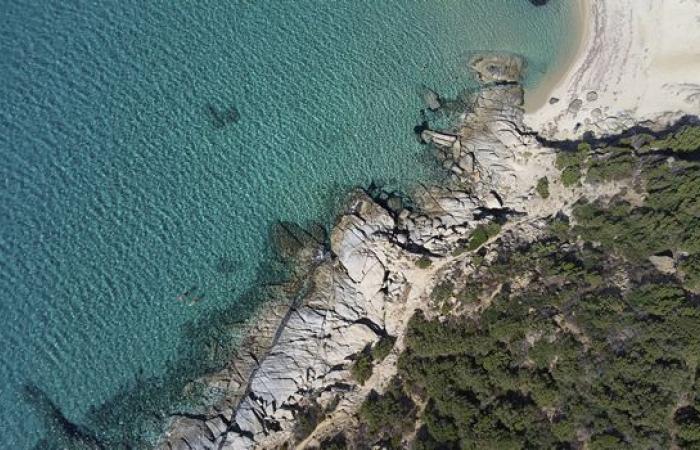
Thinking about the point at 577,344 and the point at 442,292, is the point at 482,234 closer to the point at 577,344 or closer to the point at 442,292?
the point at 442,292

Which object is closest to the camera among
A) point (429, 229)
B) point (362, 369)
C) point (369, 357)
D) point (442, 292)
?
point (362, 369)

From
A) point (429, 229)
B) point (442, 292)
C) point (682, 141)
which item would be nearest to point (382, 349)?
point (442, 292)

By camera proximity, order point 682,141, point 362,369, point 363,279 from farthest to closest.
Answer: point 682,141 → point 363,279 → point 362,369

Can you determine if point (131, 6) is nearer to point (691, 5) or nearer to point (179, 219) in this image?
point (179, 219)

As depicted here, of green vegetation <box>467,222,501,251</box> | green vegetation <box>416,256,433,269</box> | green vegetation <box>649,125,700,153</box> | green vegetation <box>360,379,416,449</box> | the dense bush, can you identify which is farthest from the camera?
green vegetation <box>649,125,700,153</box>

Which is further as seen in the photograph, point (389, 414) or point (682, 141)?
point (682, 141)

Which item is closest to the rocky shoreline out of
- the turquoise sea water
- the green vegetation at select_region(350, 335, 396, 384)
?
the green vegetation at select_region(350, 335, 396, 384)

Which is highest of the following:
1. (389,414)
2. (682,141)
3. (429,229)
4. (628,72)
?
(628,72)

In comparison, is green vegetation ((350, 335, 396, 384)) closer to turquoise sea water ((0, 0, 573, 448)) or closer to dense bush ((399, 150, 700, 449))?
dense bush ((399, 150, 700, 449))
